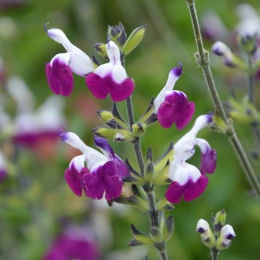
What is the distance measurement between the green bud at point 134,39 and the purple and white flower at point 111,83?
65 mm

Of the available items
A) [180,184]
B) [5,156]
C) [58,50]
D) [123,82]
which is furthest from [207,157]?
[58,50]

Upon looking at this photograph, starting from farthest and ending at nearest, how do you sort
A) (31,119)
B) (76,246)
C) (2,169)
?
(31,119) → (76,246) → (2,169)

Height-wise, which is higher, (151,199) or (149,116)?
(149,116)

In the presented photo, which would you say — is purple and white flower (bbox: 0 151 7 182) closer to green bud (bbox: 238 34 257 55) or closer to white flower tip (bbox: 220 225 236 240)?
green bud (bbox: 238 34 257 55)

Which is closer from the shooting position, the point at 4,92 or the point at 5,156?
the point at 5,156

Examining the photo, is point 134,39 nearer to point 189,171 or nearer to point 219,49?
point 189,171

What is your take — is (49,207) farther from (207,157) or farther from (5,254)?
(207,157)

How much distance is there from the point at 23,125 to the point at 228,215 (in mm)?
898

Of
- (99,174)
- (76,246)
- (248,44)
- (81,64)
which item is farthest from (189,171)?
(76,246)

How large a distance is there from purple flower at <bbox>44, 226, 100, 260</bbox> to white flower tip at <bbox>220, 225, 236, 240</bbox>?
52.7 inches

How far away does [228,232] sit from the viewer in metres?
1.13

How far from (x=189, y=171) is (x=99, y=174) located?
149 millimetres

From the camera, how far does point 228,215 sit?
2.59 meters

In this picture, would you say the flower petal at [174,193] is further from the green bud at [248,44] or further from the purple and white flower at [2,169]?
the purple and white flower at [2,169]
